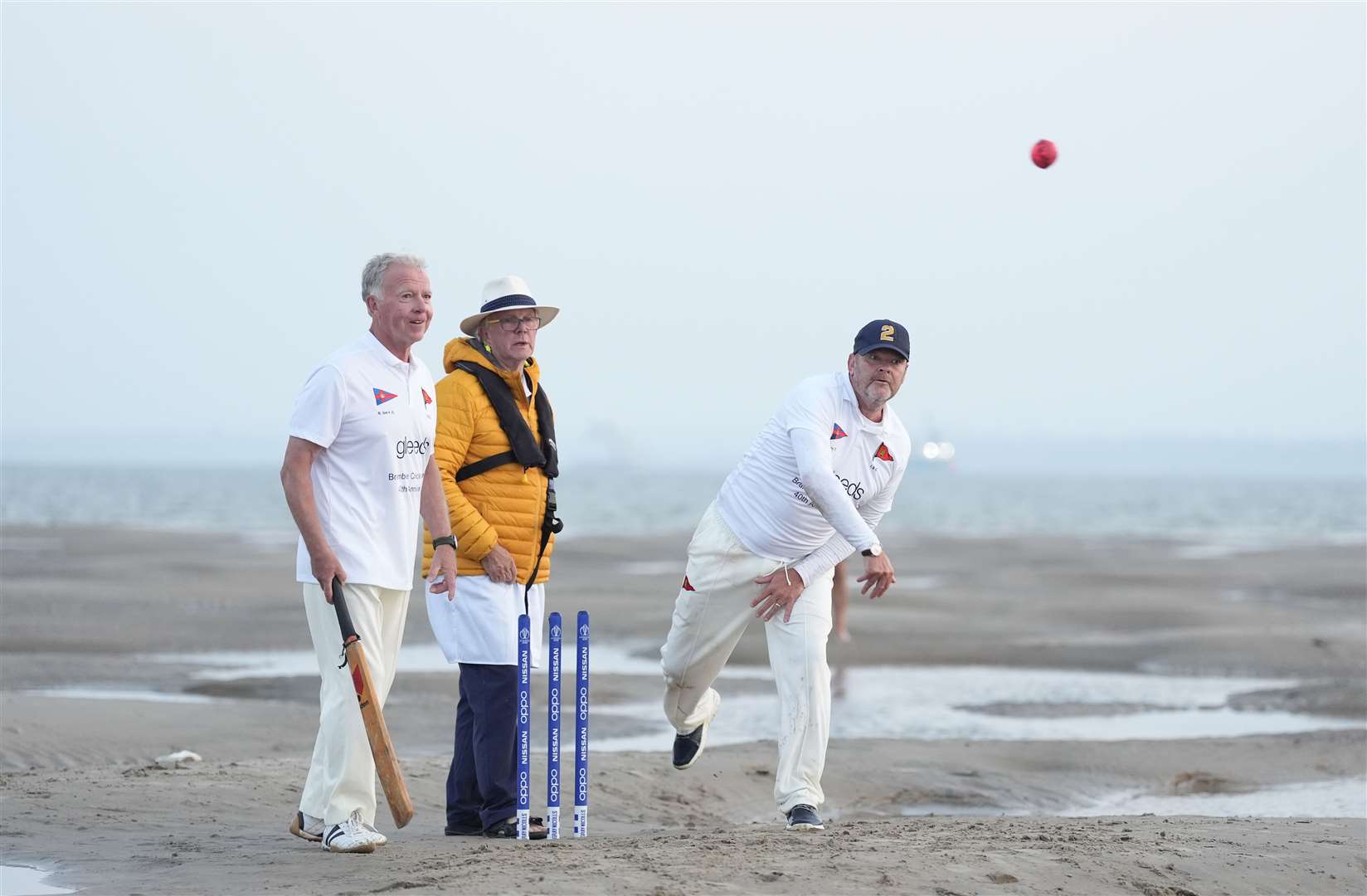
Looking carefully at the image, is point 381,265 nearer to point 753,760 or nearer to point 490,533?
point 490,533

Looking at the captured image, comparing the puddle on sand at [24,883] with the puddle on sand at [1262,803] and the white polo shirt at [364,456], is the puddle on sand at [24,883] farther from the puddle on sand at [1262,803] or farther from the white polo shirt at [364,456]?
the puddle on sand at [1262,803]

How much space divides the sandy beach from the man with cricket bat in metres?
0.35

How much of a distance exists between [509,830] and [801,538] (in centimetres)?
198

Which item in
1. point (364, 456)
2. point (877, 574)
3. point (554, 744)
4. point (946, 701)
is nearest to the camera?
point (364, 456)

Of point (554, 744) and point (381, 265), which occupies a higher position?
point (381, 265)

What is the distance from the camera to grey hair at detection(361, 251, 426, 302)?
6492 mm

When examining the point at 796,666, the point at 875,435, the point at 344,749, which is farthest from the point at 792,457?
the point at 344,749

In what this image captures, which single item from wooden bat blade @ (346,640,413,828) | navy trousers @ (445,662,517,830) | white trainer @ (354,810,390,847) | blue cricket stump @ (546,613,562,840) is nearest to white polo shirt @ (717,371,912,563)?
blue cricket stump @ (546,613,562,840)

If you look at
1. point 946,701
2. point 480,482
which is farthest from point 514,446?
point 946,701

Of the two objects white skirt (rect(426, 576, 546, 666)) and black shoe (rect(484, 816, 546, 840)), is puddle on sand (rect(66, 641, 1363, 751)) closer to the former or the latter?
black shoe (rect(484, 816, 546, 840))

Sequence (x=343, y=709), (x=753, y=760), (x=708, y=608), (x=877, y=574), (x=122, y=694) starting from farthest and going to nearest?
(x=122, y=694) < (x=753, y=760) < (x=708, y=608) < (x=877, y=574) < (x=343, y=709)

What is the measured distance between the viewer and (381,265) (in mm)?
6496

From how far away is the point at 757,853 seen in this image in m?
6.25

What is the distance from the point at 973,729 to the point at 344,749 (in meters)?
7.40
